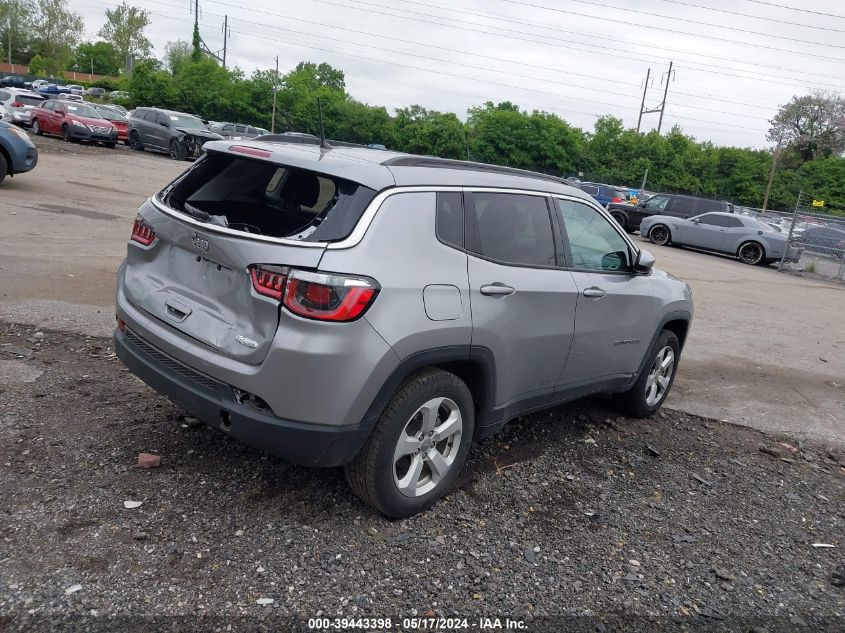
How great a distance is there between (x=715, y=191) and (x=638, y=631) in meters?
50.1

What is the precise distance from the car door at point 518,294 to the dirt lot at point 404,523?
68cm

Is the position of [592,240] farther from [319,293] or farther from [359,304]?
[319,293]

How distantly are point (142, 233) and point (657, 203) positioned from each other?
23203mm

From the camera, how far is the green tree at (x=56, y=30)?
285 feet

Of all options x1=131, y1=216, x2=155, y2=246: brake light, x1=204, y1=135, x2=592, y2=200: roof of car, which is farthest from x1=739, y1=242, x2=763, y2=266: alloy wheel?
x1=131, y1=216, x2=155, y2=246: brake light

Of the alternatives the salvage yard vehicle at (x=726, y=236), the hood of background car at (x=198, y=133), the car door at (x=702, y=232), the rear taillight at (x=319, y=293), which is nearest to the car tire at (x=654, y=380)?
the rear taillight at (x=319, y=293)

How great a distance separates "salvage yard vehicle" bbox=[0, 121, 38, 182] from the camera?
12.4 metres

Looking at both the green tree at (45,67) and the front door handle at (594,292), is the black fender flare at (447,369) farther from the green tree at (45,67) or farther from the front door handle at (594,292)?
the green tree at (45,67)

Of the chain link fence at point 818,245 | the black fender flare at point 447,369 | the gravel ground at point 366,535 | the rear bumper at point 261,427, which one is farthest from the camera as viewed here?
the chain link fence at point 818,245

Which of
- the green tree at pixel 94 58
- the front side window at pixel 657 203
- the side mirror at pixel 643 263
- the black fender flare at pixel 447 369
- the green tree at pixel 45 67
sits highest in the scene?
the green tree at pixel 94 58

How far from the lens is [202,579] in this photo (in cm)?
301

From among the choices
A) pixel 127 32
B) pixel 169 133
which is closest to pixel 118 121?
pixel 169 133

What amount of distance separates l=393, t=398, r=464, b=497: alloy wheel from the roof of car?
1.12m

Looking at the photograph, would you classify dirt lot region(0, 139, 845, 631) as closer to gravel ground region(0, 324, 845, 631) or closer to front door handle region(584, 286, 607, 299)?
gravel ground region(0, 324, 845, 631)
